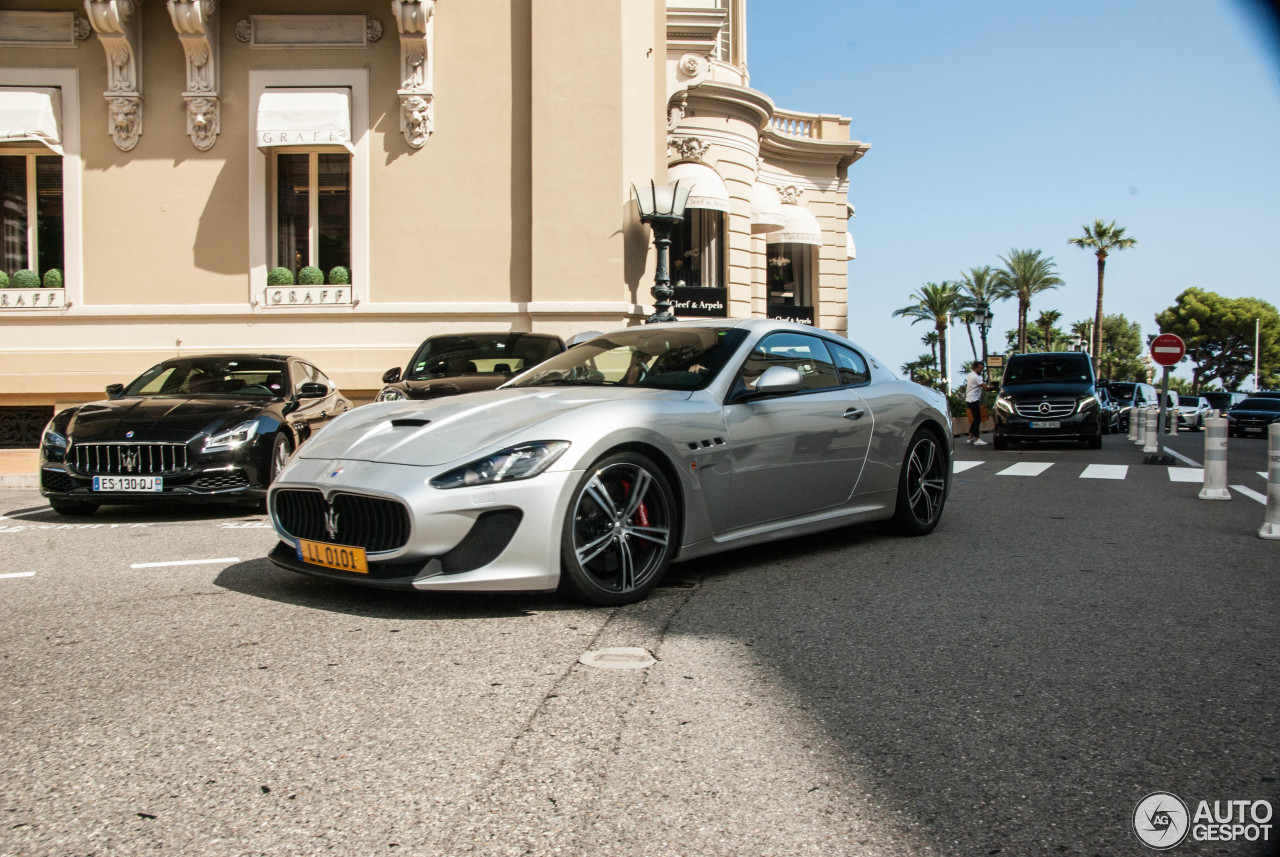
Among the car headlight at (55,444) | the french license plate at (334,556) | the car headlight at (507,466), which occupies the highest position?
the car headlight at (507,466)

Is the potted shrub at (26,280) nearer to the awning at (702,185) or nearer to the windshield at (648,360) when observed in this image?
the awning at (702,185)

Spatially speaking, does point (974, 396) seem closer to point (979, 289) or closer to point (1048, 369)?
point (1048, 369)

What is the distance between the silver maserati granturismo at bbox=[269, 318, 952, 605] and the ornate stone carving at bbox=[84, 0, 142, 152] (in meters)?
13.8

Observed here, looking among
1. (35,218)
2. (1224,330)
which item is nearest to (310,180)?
(35,218)

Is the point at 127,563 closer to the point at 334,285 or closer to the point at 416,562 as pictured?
the point at 416,562

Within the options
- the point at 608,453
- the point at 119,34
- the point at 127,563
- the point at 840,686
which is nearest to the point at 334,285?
the point at 119,34

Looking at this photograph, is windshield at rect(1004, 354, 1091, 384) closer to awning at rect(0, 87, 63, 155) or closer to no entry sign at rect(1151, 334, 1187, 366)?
no entry sign at rect(1151, 334, 1187, 366)

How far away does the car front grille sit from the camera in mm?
19016

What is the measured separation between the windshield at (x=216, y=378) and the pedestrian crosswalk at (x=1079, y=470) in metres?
8.02

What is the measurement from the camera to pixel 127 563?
230 inches

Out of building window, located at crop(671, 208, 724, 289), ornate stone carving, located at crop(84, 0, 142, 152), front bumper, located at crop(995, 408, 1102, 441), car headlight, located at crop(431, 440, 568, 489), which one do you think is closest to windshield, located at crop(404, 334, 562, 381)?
car headlight, located at crop(431, 440, 568, 489)

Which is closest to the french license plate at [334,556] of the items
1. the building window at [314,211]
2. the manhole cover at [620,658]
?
the manhole cover at [620,658]

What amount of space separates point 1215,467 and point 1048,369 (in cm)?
1120

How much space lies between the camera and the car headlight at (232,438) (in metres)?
7.76
